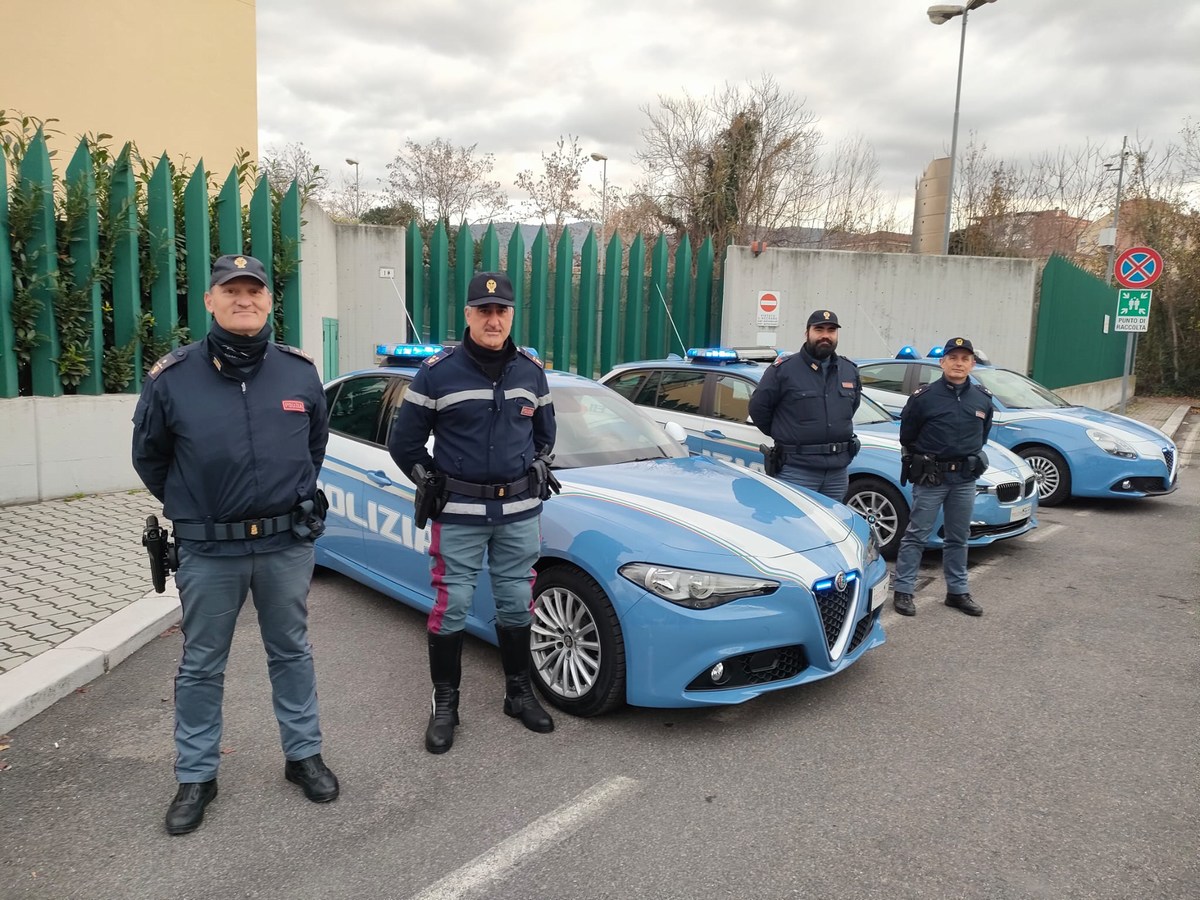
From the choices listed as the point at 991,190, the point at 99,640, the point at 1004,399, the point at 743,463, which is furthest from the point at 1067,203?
the point at 99,640

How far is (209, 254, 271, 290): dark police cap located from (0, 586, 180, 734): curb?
2.07 m

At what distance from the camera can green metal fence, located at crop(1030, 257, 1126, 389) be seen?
48.7ft

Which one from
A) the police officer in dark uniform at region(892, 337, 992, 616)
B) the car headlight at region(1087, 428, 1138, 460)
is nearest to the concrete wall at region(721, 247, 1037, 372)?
the car headlight at region(1087, 428, 1138, 460)

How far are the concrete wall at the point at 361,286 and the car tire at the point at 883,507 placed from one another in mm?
5626

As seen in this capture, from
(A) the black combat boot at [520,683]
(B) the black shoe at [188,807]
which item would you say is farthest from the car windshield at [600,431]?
(B) the black shoe at [188,807]

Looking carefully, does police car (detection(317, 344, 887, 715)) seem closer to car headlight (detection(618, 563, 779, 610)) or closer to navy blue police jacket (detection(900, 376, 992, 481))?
car headlight (detection(618, 563, 779, 610))

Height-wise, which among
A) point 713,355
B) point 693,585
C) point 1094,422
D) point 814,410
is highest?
point 713,355

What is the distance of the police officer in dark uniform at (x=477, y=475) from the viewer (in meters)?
3.48

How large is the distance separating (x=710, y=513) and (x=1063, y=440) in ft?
20.9

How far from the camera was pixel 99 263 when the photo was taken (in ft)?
23.4

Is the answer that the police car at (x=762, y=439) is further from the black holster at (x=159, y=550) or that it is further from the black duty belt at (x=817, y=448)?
the black holster at (x=159, y=550)

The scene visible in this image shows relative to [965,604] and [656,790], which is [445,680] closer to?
[656,790]

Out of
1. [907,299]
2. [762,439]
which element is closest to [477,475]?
[762,439]

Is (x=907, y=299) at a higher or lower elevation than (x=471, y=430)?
higher
